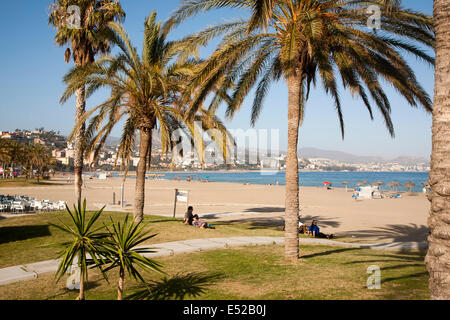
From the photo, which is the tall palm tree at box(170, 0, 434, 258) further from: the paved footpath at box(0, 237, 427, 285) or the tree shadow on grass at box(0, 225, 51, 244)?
the tree shadow on grass at box(0, 225, 51, 244)

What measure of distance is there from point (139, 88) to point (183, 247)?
236 inches

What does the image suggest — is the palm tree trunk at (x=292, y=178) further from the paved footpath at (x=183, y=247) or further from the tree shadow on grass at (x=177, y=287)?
the paved footpath at (x=183, y=247)

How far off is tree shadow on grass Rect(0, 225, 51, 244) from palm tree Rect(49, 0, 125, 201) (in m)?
3.39

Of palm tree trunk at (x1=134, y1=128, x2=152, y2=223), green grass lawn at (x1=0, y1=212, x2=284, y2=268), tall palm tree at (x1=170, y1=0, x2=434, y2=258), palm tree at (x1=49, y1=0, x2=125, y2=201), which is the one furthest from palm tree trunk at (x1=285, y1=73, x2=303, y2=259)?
palm tree at (x1=49, y1=0, x2=125, y2=201)

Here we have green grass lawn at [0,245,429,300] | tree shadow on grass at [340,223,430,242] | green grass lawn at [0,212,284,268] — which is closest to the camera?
green grass lawn at [0,245,429,300]

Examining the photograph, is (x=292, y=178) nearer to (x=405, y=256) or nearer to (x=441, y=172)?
(x=405, y=256)

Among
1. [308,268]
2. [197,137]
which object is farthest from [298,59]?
[308,268]

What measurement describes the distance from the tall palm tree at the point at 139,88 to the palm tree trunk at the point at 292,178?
11.5 ft

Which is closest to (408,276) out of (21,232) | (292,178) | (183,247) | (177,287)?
(292,178)

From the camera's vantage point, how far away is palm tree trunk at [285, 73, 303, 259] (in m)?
7.95

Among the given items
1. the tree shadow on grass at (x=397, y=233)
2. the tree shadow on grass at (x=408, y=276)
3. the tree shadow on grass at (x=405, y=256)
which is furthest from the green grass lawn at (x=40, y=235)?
the tree shadow on grass at (x=408, y=276)

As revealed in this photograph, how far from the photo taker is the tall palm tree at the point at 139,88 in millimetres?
11531

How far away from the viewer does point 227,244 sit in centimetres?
991
